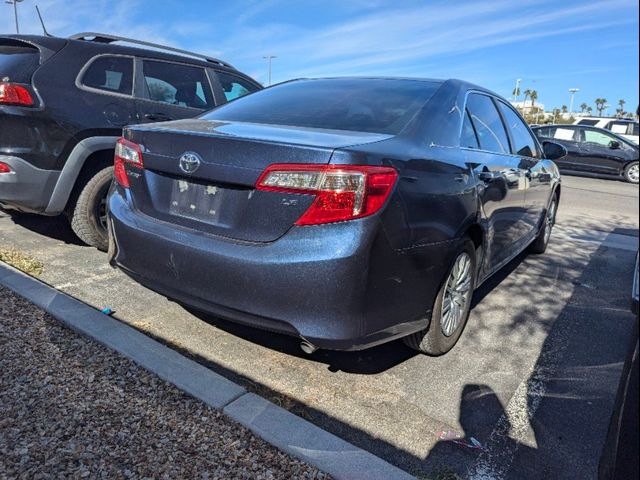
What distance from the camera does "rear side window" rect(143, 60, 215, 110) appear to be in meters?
5.01

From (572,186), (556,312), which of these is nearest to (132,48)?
(556,312)

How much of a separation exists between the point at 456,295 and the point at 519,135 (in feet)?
7.09

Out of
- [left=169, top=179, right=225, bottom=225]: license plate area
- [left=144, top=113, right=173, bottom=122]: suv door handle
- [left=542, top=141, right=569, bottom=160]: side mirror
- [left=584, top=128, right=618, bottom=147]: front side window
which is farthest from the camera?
[left=584, top=128, right=618, bottom=147]: front side window

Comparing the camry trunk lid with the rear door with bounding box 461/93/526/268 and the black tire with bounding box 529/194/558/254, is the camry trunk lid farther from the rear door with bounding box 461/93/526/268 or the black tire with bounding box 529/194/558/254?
the black tire with bounding box 529/194/558/254

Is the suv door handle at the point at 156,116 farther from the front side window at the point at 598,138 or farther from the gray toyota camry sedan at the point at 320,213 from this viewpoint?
the front side window at the point at 598,138

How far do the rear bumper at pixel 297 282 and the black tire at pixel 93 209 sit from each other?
2174 millimetres

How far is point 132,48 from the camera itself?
4941mm

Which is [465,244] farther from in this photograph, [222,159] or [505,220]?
[222,159]

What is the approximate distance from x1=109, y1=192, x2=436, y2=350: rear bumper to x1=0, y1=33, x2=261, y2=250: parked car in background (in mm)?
2100

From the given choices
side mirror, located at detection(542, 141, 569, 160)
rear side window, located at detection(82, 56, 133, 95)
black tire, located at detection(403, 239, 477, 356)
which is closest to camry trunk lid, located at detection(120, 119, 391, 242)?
black tire, located at detection(403, 239, 477, 356)

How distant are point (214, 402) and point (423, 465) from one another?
974mm

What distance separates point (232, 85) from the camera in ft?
19.8

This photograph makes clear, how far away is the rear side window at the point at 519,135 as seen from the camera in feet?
14.4

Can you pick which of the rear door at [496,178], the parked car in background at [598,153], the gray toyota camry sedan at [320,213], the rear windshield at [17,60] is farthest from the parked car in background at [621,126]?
the rear windshield at [17,60]
